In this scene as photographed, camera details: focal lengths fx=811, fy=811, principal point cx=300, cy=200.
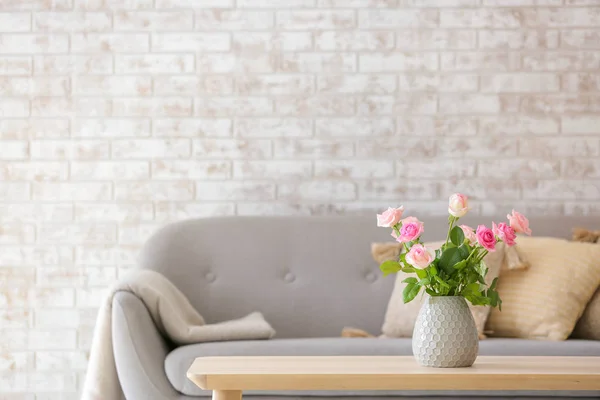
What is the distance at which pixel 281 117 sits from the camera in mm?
3270

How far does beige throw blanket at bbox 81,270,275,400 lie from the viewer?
7.90 ft

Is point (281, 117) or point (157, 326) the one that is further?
point (281, 117)

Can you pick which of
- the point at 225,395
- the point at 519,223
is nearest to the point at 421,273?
the point at 519,223

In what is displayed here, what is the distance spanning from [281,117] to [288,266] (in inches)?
25.2

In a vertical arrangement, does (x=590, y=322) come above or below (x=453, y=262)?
below

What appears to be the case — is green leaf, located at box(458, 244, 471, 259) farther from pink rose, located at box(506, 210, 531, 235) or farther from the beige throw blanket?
the beige throw blanket

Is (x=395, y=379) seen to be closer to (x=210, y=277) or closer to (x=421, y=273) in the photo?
(x=421, y=273)

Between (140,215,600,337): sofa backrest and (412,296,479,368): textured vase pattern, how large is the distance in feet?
3.52

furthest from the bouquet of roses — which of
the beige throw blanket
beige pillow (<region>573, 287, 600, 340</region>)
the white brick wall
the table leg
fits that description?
the white brick wall

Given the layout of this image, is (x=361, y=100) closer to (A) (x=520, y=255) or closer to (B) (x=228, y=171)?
(B) (x=228, y=171)

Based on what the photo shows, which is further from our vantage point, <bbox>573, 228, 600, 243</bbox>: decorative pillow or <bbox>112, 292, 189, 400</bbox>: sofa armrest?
<bbox>573, 228, 600, 243</bbox>: decorative pillow

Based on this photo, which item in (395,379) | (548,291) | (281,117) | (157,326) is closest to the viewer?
(395,379)

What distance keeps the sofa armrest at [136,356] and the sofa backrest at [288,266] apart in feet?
1.71

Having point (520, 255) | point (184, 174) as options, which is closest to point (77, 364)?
point (184, 174)
